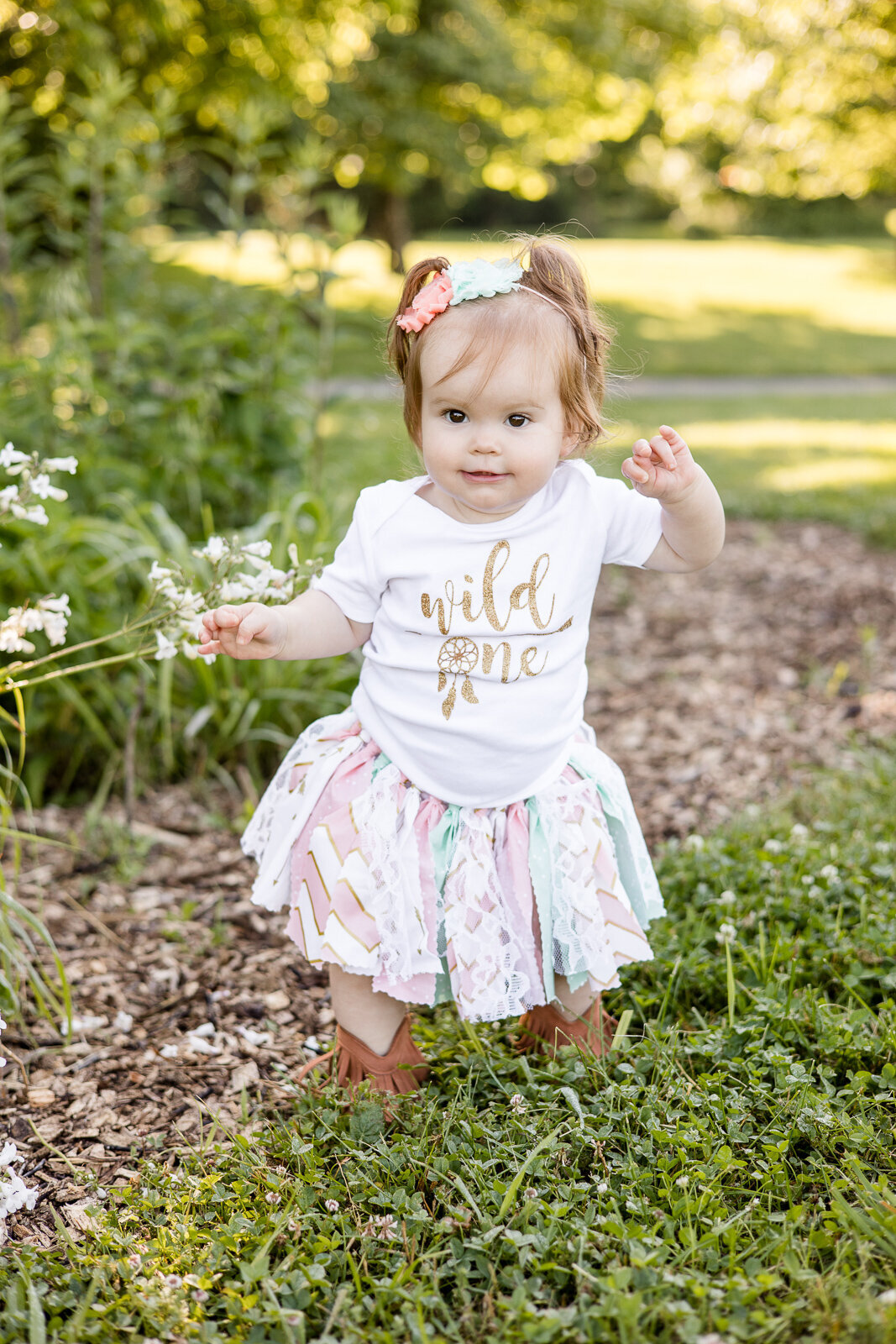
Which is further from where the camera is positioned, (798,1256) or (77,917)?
(77,917)

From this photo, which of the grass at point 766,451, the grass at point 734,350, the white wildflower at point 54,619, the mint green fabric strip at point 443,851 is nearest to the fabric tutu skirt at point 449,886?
the mint green fabric strip at point 443,851

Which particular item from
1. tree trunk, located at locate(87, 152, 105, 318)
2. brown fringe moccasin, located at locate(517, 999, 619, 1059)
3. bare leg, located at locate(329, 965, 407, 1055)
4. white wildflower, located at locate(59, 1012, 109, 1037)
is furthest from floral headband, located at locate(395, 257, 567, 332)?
tree trunk, located at locate(87, 152, 105, 318)

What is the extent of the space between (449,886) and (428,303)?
3.17 ft

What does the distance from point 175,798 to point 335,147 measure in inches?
459

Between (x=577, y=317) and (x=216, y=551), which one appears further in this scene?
(x=216, y=551)

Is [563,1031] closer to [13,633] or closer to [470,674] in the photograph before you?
[470,674]

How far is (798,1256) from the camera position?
4.98 ft

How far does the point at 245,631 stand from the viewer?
69.0 inches

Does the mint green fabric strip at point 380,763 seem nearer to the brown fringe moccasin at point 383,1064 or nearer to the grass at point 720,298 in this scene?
the brown fringe moccasin at point 383,1064

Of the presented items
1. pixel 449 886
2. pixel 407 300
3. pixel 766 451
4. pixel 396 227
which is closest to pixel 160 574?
pixel 407 300

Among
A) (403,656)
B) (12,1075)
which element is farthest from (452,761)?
(12,1075)

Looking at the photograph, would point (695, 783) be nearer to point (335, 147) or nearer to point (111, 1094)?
point (111, 1094)

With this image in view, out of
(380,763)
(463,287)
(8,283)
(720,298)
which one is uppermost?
(720,298)

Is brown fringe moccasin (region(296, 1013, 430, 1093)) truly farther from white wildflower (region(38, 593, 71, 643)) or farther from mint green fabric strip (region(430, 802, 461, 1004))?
white wildflower (region(38, 593, 71, 643))
